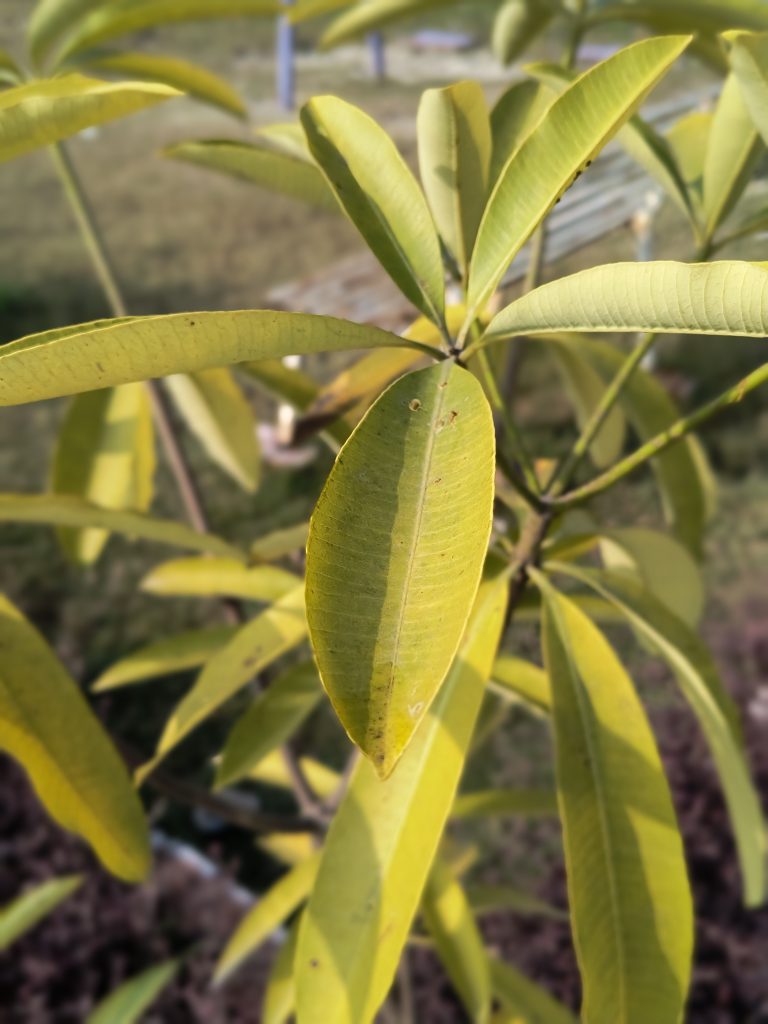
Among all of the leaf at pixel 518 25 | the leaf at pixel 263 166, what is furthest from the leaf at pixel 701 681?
the leaf at pixel 518 25

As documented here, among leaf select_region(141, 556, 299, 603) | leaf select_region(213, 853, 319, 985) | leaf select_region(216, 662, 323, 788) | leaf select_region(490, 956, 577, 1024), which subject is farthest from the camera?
leaf select_region(490, 956, 577, 1024)

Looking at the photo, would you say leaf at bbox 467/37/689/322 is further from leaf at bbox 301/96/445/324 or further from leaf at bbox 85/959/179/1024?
leaf at bbox 85/959/179/1024

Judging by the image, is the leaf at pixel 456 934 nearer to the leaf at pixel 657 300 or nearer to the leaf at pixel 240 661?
the leaf at pixel 240 661

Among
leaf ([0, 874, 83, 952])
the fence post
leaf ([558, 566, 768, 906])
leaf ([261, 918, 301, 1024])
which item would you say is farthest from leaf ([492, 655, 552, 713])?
the fence post

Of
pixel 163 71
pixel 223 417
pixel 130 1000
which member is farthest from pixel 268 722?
pixel 130 1000

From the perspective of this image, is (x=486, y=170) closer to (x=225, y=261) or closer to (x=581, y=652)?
(x=581, y=652)

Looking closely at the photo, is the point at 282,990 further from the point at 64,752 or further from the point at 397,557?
the point at 397,557
